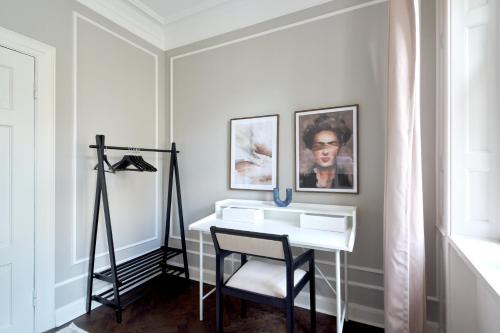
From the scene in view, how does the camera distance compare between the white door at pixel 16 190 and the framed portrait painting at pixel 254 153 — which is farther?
the framed portrait painting at pixel 254 153

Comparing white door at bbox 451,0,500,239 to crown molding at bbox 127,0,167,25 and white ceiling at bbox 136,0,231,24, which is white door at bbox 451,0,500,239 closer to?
white ceiling at bbox 136,0,231,24

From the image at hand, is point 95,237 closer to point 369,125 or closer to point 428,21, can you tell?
point 369,125

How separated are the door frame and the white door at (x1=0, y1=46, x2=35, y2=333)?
0.11 feet

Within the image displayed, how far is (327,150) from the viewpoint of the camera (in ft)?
6.70

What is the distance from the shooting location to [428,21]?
1752 mm

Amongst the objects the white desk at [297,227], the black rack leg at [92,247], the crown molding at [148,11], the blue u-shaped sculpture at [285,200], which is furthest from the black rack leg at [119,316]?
the crown molding at [148,11]

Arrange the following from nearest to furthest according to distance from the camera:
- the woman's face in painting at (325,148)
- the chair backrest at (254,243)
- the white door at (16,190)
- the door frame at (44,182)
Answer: the chair backrest at (254,243) → the white door at (16,190) → the door frame at (44,182) → the woman's face in painting at (325,148)

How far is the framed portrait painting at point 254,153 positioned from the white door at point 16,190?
5.09ft

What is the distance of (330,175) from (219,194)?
1108 millimetres

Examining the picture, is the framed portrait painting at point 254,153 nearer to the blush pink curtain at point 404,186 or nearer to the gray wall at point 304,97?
the gray wall at point 304,97

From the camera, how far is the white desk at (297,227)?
1.50m

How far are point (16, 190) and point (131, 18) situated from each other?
1832 mm

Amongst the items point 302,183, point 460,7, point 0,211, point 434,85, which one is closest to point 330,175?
point 302,183

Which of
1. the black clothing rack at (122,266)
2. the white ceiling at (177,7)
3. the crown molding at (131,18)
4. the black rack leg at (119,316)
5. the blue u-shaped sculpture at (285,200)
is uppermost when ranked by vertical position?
the white ceiling at (177,7)
